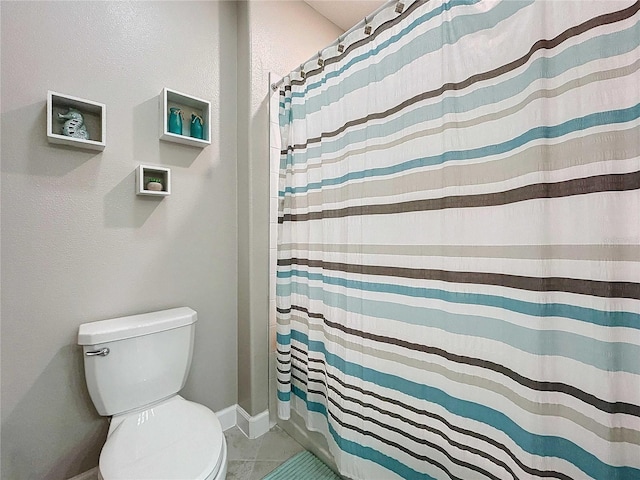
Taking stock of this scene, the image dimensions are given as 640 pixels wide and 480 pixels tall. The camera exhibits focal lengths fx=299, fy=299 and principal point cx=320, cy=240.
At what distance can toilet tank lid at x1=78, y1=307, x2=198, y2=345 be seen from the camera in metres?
1.15

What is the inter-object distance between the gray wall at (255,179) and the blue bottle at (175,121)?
0.33 m

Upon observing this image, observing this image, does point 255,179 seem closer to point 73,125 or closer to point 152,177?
point 152,177

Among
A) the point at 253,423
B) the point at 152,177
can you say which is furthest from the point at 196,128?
the point at 253,423

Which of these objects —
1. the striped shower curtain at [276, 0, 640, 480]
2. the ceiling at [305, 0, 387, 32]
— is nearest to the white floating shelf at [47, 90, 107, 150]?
the striped shower curtain at [276, 0, 640, 480]

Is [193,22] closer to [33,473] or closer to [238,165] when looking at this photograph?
[238,165]

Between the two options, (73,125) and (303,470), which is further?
(303,470)

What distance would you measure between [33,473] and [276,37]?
2.33 meters

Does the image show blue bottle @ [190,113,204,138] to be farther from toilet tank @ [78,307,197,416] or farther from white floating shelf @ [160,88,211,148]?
toilet tank @ [78,307,197,416]

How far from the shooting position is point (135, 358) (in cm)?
122

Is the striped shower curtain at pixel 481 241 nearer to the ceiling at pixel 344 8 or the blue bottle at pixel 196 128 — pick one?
the blue bottle at pixel 196 128

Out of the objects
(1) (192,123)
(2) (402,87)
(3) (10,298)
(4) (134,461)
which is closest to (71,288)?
(3) (10,298)

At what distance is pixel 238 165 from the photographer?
173 cm

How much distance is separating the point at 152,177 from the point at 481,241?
1443 millimetres

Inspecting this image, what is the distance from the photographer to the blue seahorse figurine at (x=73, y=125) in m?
1.20
